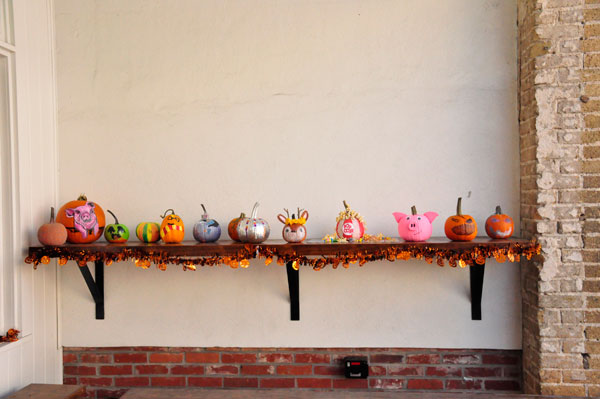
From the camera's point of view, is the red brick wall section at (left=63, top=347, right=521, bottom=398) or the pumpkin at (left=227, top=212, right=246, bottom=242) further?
the red brick wall section at (left=63, top=347, right=521, bottom=398)

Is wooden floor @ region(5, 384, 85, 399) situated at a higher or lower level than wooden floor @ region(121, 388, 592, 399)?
higher

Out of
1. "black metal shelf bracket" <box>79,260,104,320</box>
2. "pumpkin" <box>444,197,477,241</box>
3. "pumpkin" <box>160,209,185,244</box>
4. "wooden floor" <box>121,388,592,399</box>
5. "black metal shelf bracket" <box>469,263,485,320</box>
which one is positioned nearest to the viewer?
"wooden floor" <box>121,388,592,399</box>

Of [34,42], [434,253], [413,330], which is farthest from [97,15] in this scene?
[413,330]

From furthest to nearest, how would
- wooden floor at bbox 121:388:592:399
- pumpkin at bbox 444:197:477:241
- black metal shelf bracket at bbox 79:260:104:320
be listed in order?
black metal shelf bracket at bbox 79:260:104:320
pumpkin at bbox 444:197:477:241
wooden floor at bbox 121:388:592:399

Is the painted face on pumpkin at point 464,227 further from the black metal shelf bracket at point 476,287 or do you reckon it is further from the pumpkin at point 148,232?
the pumpkin at point 148,232

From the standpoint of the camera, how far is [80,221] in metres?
2.56

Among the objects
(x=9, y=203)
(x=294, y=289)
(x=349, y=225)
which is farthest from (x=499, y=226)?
(x=9, y=203)

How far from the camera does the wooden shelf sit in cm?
235

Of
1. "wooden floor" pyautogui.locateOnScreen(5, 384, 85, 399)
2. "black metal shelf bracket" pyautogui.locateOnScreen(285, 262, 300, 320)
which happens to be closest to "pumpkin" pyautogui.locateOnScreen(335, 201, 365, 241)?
"black metal shelf bracket" pyautogui.locateOnScreen(285, 262, 300, 320)

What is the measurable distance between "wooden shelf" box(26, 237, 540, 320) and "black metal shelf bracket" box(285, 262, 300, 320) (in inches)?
4.5

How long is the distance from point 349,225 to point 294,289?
530mm

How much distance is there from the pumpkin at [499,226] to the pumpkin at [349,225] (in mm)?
656

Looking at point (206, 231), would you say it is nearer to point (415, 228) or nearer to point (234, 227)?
point (234, 227)

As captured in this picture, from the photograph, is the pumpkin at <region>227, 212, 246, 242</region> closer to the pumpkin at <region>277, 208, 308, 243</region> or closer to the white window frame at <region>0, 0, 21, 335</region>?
the pumpkin at <region>277, 208, 308, 243</region>
